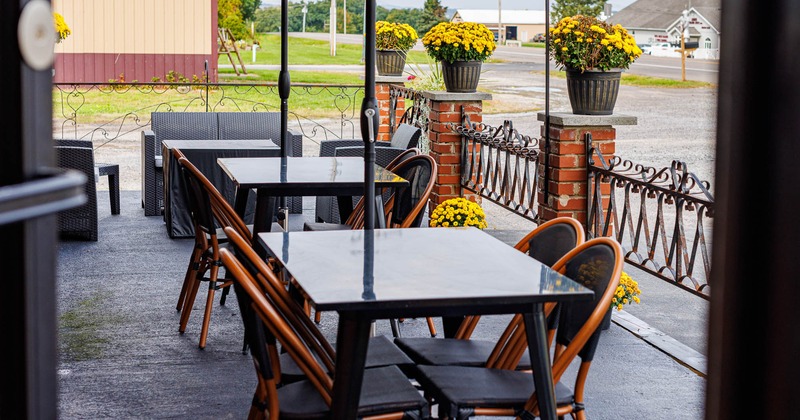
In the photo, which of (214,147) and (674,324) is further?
(214,147)

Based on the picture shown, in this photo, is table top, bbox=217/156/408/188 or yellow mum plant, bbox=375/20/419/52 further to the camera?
yellow mum plant, bbox=375/20/419/52

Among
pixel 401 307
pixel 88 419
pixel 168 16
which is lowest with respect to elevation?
pixel 88 419

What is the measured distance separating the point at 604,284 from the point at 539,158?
2.89 m

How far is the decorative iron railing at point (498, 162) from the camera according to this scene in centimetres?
612

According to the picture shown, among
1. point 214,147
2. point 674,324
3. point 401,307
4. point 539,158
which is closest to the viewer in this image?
point 401,307

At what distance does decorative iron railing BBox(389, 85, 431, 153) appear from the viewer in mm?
7984

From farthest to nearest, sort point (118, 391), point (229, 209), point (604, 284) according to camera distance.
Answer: point (229, 209) < point (118, 391) < point (604, 284)

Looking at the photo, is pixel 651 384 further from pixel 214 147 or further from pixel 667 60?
pixel 667 60

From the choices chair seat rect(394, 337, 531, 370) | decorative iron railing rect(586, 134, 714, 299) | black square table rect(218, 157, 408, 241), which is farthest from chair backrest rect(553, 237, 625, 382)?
black square table rect(218, 157, 408, 241)

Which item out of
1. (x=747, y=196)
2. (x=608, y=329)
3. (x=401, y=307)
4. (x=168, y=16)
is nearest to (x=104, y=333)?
(x=608, y=329)

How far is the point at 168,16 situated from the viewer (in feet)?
62.8

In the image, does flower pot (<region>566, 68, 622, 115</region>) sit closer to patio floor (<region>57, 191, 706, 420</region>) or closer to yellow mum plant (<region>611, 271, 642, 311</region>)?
yellow mum plant (<region>611, 271, 642, 311</region>)

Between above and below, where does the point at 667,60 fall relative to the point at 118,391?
above

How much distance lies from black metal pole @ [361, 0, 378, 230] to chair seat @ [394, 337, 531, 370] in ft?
1.56
